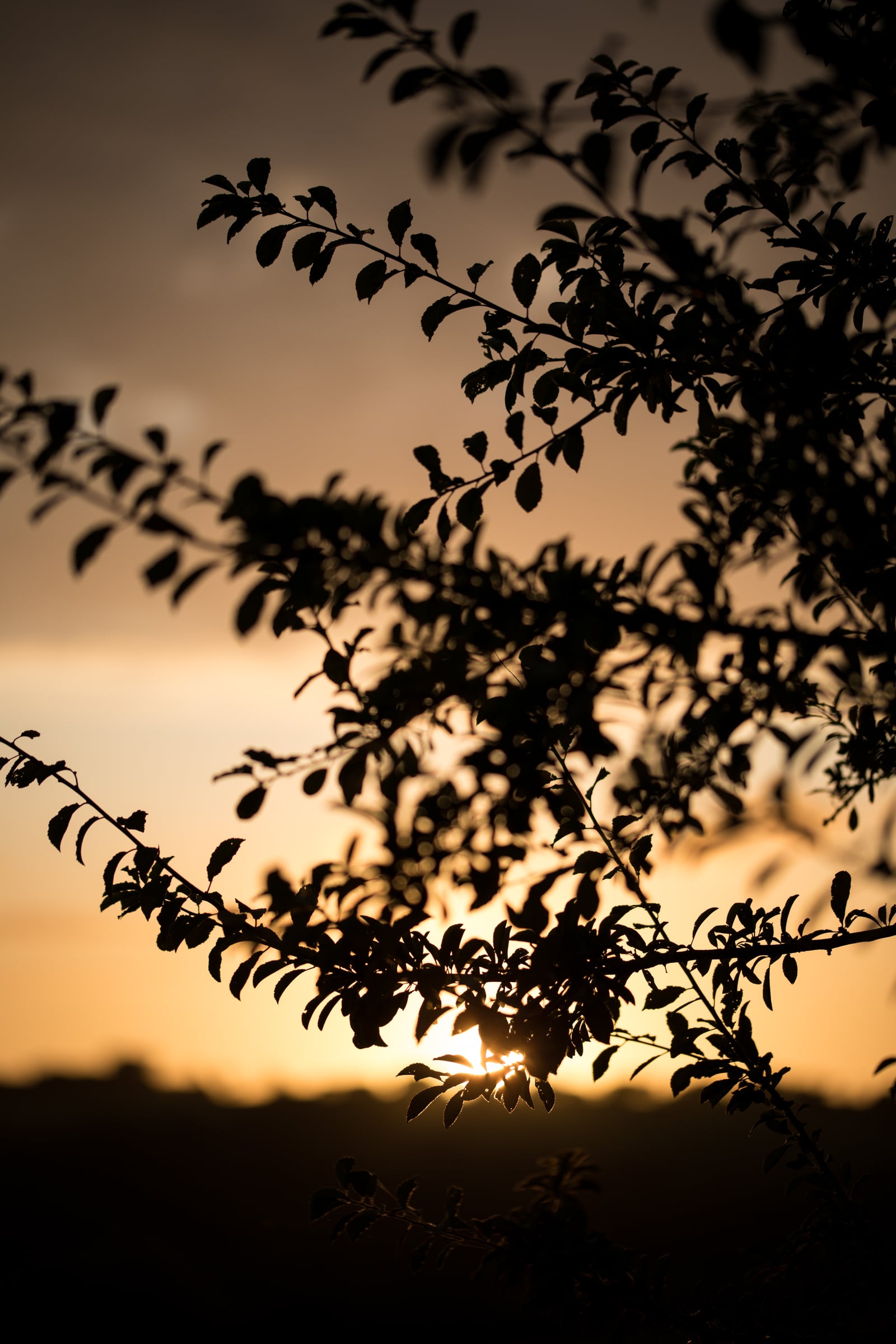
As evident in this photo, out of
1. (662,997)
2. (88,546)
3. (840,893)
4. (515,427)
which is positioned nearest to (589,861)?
(662,997)

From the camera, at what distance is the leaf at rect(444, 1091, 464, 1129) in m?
1.61

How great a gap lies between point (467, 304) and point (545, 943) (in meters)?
1.29

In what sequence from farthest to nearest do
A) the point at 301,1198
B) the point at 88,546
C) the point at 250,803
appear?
the point at 301,1198, the point at 250,803, the point at 88,546

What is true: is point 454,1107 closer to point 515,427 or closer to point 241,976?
point 241,976

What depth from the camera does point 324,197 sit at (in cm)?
156

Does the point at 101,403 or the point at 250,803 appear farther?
the point at 250,803

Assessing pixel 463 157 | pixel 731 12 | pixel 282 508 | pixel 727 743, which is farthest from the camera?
pixel 727 743

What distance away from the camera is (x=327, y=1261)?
13.6 feet

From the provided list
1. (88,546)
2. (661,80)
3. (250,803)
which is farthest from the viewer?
(250,803)

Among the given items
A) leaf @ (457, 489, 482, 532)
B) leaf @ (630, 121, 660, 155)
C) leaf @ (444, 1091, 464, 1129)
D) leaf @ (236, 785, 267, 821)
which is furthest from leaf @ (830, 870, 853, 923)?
leaf @ (630, 121, 660, 155)

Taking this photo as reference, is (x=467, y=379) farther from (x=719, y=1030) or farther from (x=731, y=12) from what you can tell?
(x=719, y=1030)

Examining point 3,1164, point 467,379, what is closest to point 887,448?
point 467,379

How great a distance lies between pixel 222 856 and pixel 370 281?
3.96 feet

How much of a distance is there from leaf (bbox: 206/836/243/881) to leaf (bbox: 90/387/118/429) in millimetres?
829
